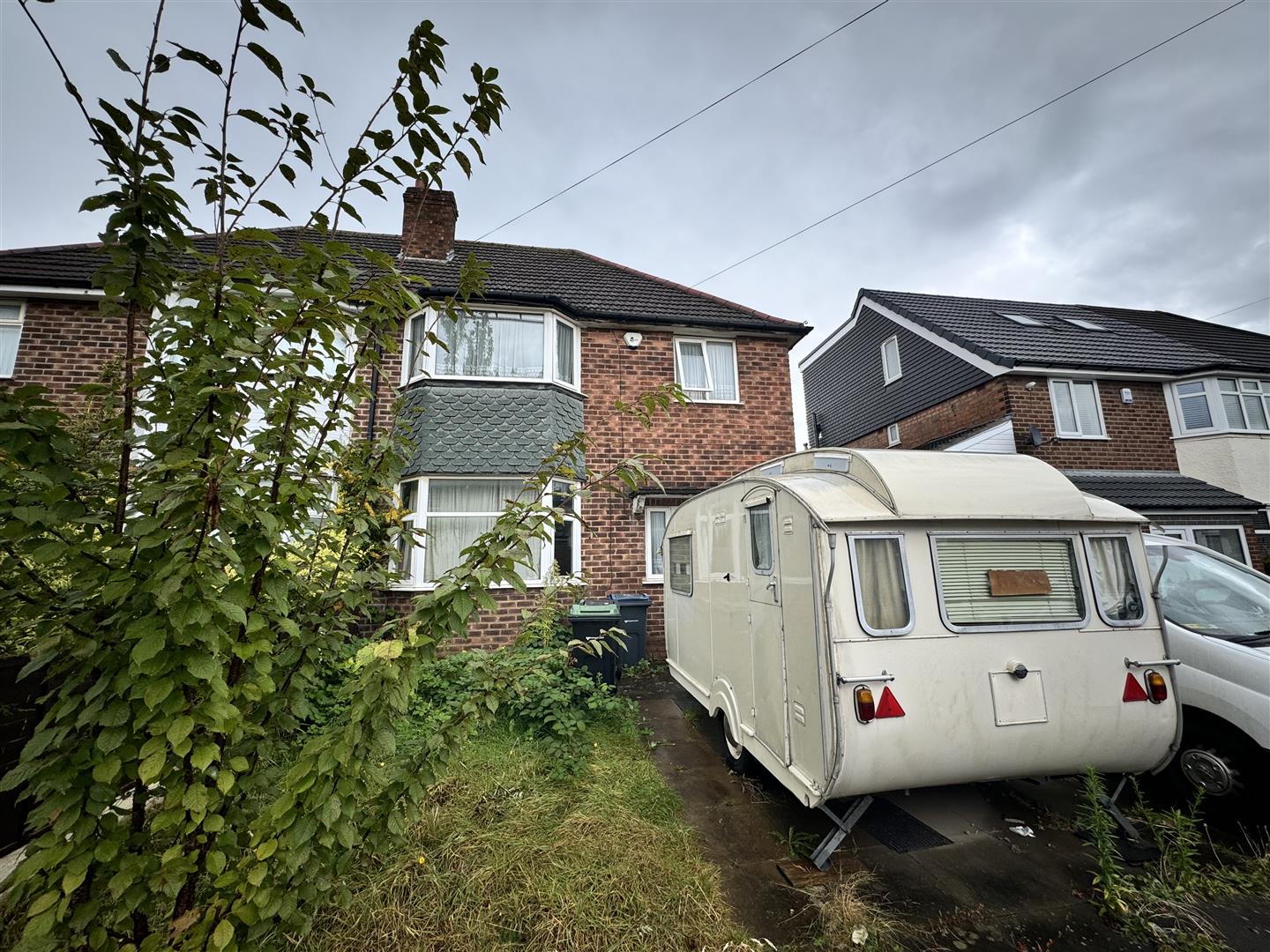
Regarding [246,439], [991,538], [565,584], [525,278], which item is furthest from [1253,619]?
[525,278]

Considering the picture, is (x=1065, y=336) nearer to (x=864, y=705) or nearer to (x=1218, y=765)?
(x=1218, y=765)

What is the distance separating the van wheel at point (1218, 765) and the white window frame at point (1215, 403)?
1360cm

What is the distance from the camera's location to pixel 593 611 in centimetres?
703

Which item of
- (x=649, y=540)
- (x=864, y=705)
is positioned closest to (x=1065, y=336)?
(x=649, y=540)

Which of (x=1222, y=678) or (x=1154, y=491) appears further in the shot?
(x=1154, y=491)

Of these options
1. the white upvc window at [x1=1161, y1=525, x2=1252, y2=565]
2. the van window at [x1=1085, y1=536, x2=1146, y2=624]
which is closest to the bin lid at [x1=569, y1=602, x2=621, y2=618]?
the van window at [x1=1085, y1=536, x2=1146, y2=624]

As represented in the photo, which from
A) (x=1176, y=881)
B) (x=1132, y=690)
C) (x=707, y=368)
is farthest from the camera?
(x=707, y=368)

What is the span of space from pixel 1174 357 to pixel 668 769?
18.7 m

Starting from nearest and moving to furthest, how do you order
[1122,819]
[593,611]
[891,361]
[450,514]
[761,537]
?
[1122,819] < [761,537] < [593,611] < [450,514] < [891,361]

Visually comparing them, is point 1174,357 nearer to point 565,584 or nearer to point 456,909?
point 565,584

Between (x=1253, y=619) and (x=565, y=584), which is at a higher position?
(x=565, y=584)

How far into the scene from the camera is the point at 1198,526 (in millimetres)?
12242

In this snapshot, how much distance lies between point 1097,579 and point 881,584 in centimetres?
180

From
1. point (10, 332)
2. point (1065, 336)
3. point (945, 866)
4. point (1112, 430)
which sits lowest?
point (945, 866)
